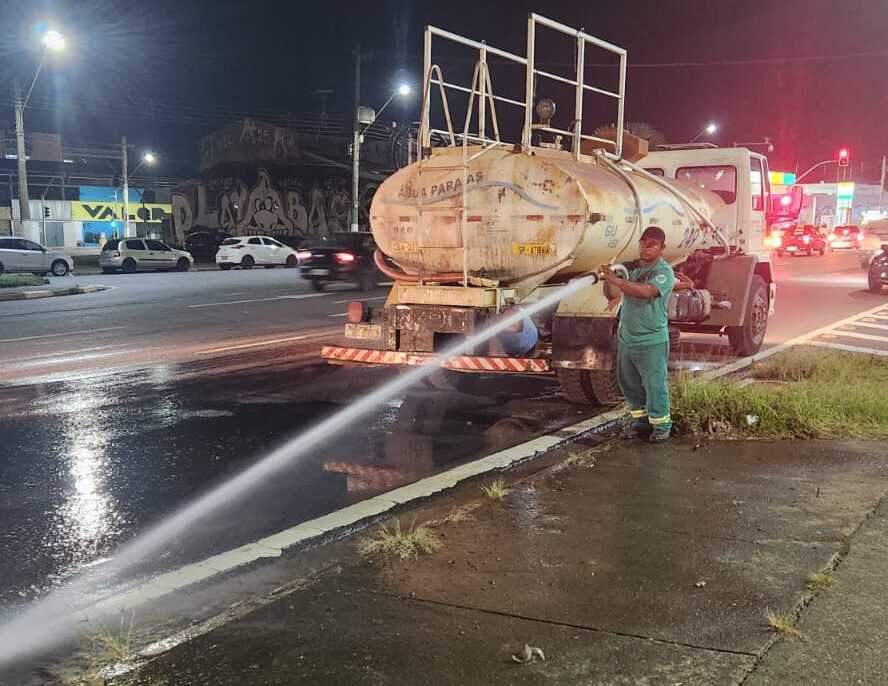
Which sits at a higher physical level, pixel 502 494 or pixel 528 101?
pixel 528 101

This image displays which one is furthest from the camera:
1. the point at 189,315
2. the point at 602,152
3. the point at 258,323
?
the point at 189,315

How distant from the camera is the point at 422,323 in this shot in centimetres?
807

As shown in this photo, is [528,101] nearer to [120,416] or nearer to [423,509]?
[423,509]

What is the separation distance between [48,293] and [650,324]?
771 inches

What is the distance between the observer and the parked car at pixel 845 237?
4909cm

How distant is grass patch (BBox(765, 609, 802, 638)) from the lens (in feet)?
11.5

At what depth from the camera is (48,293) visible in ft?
72.7

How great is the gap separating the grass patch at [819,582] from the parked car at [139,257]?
33.0 m

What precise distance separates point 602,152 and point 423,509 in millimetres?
5200

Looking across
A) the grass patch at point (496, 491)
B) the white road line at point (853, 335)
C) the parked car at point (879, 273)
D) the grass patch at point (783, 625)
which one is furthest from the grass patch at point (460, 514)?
the parked car at point (879, 273)

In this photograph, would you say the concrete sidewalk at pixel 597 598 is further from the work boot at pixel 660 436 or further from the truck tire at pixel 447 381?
the truck tire at pixel 447 381

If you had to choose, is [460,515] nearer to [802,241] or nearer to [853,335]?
[853,335]

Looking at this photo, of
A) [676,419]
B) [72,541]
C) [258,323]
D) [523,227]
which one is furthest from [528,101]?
[258,323]

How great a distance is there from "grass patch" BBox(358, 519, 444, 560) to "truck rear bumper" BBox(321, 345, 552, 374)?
320 cm
